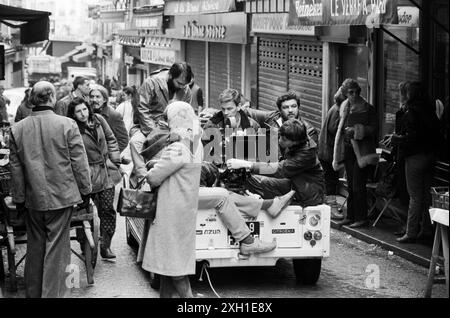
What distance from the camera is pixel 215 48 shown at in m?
26.3

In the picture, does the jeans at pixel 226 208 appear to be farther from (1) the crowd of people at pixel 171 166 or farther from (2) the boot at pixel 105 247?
(2) the boot at pixel 105 247

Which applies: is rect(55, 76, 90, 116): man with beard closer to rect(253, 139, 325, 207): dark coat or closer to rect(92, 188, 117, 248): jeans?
rect(92, 188, 117, 248): jeans

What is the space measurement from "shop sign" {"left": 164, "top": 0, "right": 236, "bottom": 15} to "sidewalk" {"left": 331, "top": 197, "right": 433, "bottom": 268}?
8.49m

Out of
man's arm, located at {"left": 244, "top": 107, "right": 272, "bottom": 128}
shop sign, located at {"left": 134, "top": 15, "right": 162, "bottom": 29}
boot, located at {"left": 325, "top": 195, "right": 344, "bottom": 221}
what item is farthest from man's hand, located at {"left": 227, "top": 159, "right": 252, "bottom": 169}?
shop sign, located at {"left": 134, "top": 15, "right": 162, "bottom": 29}

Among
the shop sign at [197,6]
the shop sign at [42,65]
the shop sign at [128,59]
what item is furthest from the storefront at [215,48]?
the shop sign at [42,65]

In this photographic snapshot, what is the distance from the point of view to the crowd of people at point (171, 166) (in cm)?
795

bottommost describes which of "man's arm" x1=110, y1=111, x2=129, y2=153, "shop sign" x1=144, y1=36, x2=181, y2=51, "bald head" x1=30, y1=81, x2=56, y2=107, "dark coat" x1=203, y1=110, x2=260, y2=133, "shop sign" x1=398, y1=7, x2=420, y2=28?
"man's arm" x1=110, y1=111, x2=129, y2=153

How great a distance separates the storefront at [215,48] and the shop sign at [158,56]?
0.78m

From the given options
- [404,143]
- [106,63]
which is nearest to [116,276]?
[404,143]

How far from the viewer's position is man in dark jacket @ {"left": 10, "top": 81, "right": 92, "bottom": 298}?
8523mm

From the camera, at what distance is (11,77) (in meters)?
56.0

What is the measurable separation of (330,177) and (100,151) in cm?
474

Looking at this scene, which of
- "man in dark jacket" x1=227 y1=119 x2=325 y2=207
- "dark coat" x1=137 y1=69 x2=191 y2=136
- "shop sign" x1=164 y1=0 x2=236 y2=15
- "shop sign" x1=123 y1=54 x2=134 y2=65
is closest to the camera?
"man in dark jacket" x1=227 y1=119 x2=325 y2=207
